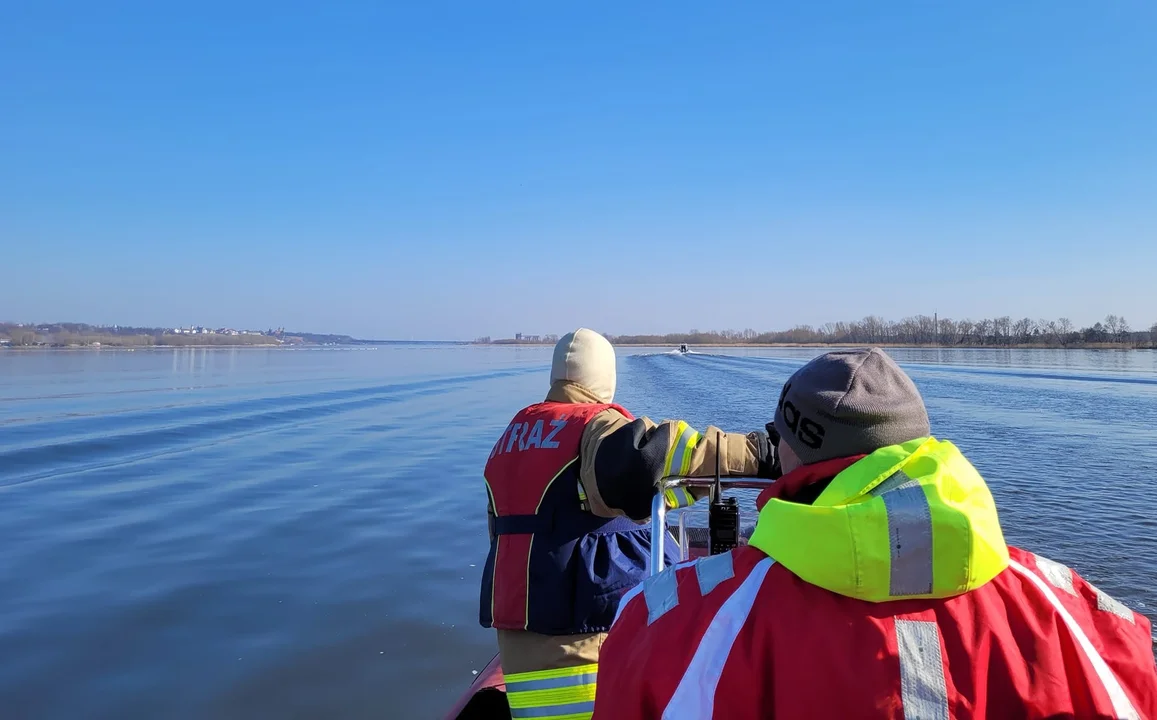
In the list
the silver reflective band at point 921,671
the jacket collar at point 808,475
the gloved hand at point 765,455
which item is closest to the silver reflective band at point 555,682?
the gloved hand at point 765,455

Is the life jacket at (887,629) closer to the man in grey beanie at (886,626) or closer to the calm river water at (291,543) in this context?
the man in grey beanie at (886,626)

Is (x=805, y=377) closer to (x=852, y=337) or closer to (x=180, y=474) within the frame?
(x=180, y=474)

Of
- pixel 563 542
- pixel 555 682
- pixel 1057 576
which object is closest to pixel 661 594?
pixel 1057 576

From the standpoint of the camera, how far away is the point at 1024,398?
18.4 m

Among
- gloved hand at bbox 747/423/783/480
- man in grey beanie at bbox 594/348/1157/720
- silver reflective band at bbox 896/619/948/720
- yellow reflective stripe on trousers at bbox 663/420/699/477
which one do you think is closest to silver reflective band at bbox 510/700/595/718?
→ yellow reflective stripe on trousers at bbox 663/420/699/477

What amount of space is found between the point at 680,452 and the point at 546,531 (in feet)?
1.87

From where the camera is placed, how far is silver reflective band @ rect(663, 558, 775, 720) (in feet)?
3.55

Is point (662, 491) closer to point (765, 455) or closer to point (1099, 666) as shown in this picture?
point (765, 455)

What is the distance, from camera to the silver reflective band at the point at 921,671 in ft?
3.41

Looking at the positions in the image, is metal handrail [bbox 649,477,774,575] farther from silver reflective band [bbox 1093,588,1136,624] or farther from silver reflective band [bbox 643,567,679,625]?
silver reflective band [bbox 1093,588,1136,624]

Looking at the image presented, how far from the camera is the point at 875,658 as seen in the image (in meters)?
1.04

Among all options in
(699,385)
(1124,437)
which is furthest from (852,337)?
(1124,437)

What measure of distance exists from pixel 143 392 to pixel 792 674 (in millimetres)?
27465

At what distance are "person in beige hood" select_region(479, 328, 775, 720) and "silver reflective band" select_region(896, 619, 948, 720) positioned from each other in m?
1.23
